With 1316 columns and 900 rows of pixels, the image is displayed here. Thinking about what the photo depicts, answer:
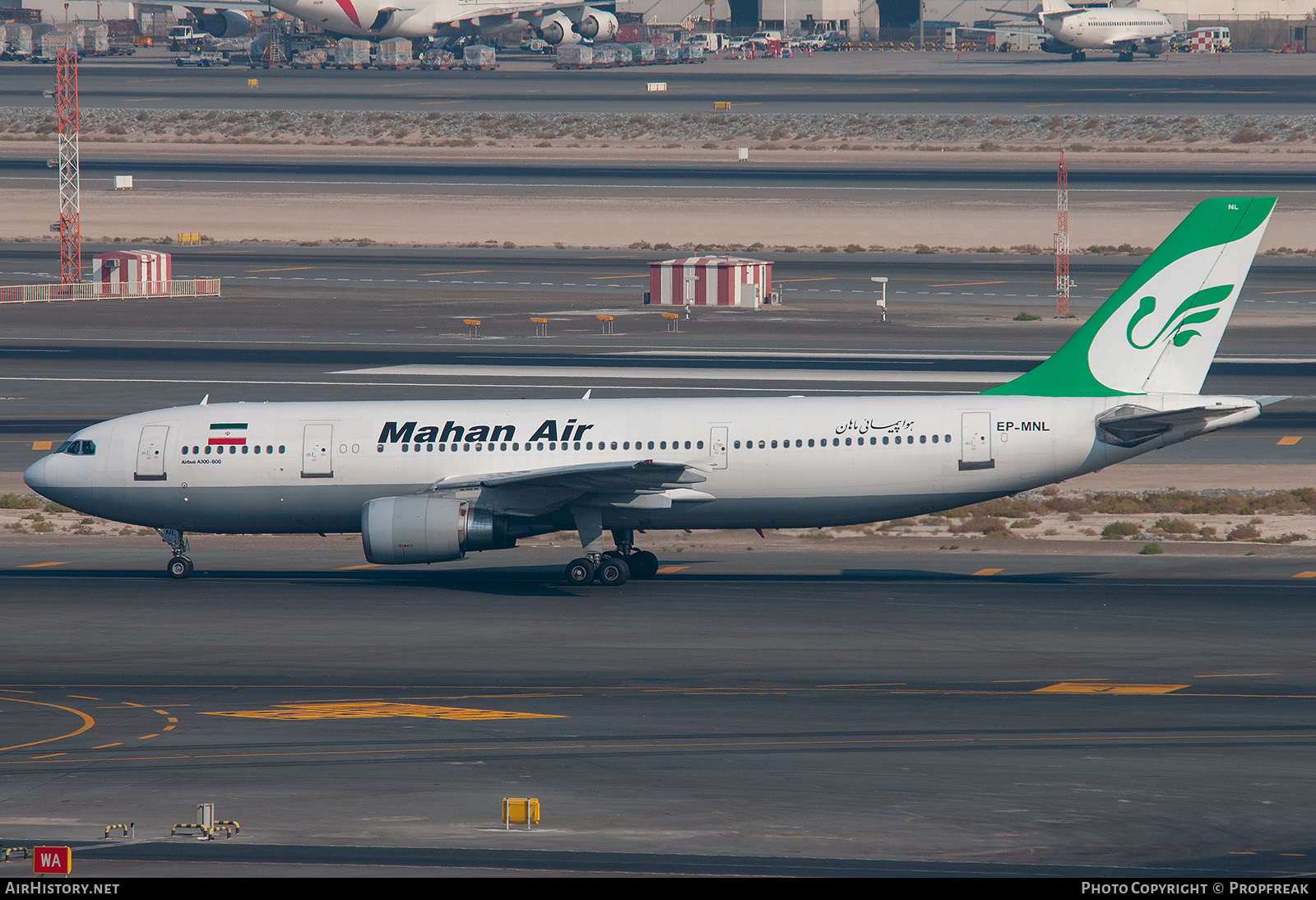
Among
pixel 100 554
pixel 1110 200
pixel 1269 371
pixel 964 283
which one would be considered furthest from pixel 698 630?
pixel 1110 200

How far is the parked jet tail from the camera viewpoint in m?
37.6

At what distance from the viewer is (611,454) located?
38.7 metres

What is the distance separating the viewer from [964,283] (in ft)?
312

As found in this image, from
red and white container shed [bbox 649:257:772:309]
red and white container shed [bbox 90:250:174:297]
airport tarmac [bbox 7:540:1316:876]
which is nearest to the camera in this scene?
airport tarmac [bbox 7:540:1316:876]

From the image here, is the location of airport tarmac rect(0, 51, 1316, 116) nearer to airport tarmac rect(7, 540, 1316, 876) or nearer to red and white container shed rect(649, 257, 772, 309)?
red and white container shed rect(649, 257, 772, 309)

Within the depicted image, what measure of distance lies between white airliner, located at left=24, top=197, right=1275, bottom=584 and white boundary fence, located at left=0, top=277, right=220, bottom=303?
5795 centimetres

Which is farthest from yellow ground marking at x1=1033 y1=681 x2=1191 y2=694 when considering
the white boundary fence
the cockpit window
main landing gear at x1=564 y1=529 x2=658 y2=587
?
the white boundary fence

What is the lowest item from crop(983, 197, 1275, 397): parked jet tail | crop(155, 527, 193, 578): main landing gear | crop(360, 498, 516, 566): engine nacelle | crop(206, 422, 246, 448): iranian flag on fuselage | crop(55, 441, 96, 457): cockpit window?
crop(155, 527, 193, 578): main landing gear

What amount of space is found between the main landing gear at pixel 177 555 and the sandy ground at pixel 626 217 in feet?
235

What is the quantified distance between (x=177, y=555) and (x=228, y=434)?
3.37 m

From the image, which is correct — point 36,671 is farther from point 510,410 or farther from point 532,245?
point 532,245

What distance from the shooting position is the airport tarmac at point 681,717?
20.5 m

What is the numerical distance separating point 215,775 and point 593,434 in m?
16.4

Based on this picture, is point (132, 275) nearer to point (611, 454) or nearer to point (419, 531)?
point (611, 454)
